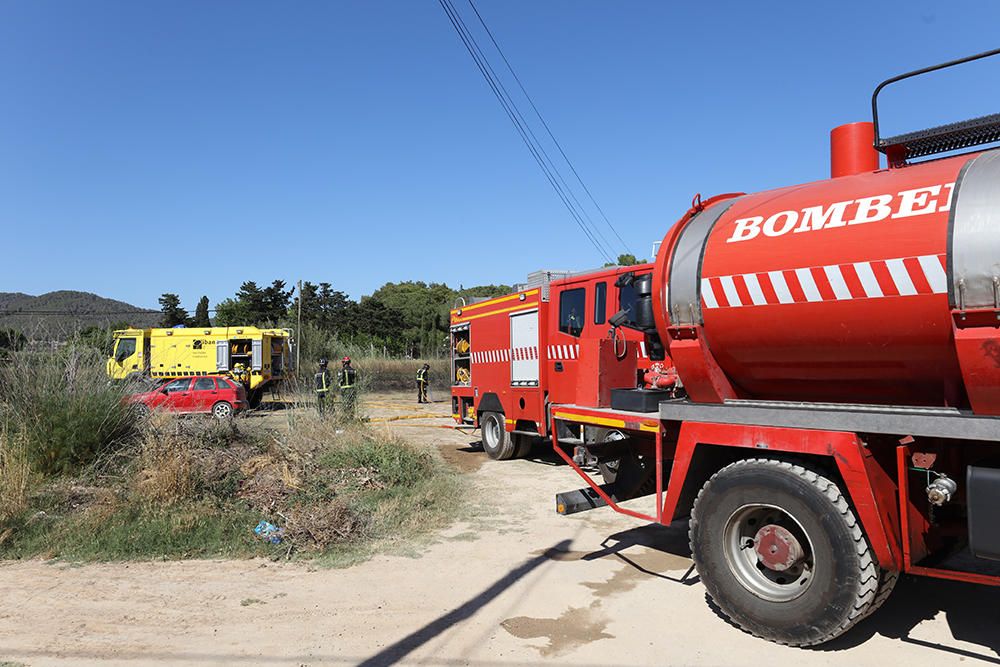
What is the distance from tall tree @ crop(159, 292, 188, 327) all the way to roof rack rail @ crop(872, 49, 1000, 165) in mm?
52578

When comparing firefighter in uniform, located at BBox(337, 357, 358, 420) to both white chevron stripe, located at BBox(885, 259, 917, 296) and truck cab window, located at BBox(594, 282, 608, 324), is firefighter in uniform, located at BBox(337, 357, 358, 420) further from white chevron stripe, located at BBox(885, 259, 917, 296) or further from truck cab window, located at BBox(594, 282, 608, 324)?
white chevron stripe, located at BBox(885, 259, 917, 296)

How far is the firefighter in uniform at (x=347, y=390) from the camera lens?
12.5 m

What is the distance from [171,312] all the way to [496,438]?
4740cm

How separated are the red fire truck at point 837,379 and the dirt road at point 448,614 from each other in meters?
0.47

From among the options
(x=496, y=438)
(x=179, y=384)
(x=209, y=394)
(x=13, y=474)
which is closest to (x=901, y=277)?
(x=13, y=474)

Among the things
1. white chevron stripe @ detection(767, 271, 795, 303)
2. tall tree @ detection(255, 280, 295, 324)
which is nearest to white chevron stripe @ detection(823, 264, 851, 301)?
white chevron stripe @ detection(767, 271, 795, 303)

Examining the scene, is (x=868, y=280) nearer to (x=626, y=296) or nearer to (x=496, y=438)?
(x=626, y=296)

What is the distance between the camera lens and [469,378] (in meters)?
14.0

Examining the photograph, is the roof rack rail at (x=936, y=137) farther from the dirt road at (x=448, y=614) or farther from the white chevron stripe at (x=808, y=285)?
the dirt road at (x=448, y=614)

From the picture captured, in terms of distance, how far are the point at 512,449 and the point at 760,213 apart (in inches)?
329

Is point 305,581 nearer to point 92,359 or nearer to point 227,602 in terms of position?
point 227,602

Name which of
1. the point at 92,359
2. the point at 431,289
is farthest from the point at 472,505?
the point at 431,289

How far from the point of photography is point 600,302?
9.53 metres

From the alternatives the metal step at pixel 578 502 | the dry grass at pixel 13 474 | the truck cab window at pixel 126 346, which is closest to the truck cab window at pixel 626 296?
the metal step at pixel 578 502
